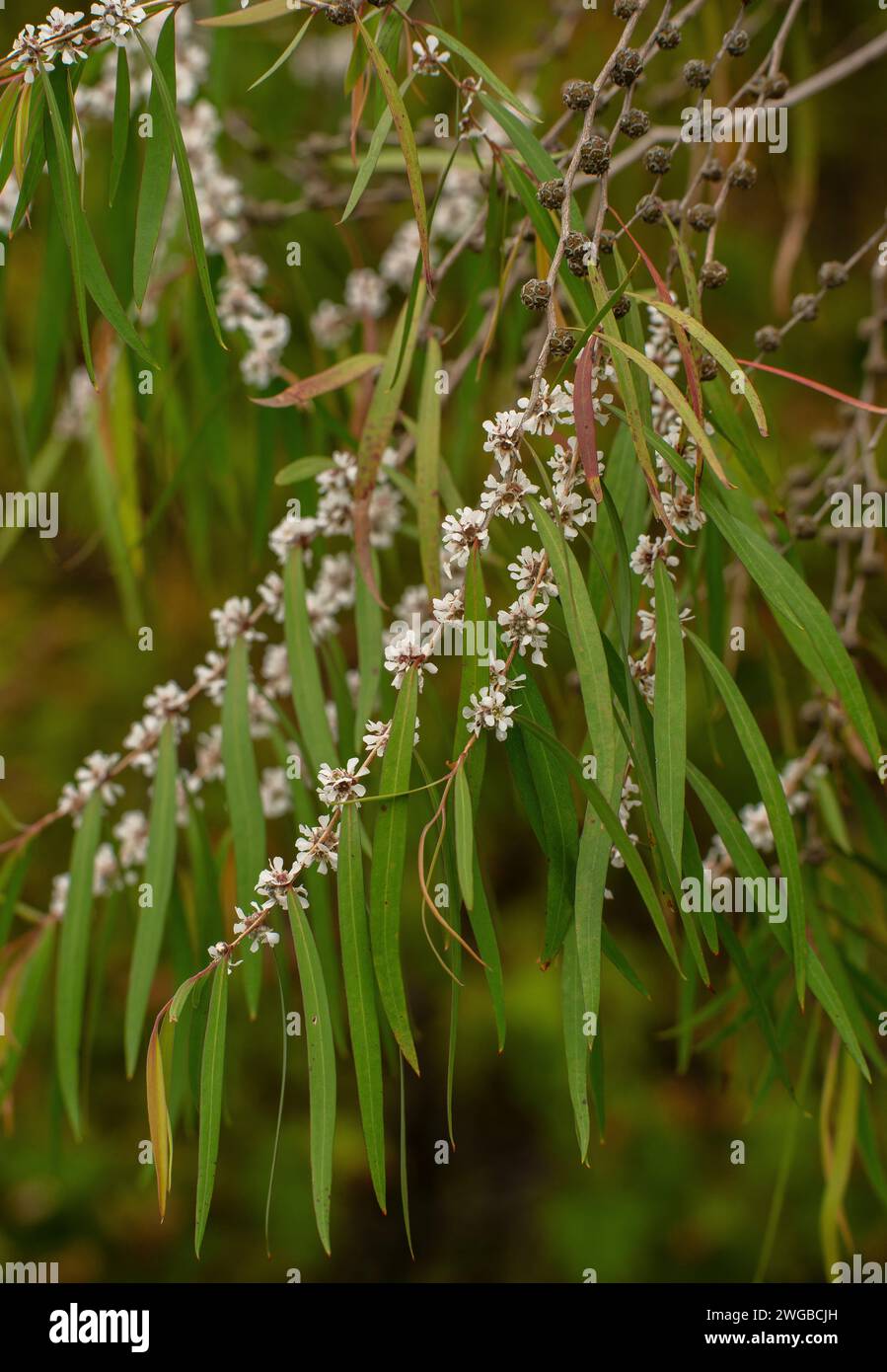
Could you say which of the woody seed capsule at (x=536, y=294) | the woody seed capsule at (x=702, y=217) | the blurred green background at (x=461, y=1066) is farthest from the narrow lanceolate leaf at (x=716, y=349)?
the blurred green background at (x=461, y=1066)

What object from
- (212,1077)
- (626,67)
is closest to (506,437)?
(626,67)

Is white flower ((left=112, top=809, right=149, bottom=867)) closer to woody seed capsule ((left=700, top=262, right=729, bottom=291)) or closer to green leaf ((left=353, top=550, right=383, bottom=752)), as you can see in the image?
green leaf ((left=353, top=550, right=383, bottom=752))

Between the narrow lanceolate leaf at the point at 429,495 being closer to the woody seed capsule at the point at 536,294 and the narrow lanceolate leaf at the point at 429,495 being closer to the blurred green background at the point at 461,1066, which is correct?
the woody seed capsule at the point at 536,294

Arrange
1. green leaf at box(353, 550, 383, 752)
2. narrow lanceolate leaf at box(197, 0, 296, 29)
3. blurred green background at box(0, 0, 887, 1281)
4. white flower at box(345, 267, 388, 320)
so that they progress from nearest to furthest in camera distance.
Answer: narrow lanceolate leaf at box(197, 0, 296, 29) → green leaf at box(353, 550, 383, 752) → white flower at box(345, 267, 388, 320) → blurred green background at box(0, 0, 887, 1281)

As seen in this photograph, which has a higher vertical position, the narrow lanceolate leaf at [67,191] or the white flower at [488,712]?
the narrow lanceolate leaf at [67,191]

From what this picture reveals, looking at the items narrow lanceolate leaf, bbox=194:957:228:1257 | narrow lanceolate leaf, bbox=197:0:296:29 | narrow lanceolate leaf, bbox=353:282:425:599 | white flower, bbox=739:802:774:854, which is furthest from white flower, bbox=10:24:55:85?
white flower, bbox=739:802:774:854

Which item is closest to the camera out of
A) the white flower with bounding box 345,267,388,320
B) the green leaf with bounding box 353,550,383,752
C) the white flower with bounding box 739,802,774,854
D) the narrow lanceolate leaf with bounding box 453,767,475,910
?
the narrow lanceolate leaf with bounding box 453,767,475,910
